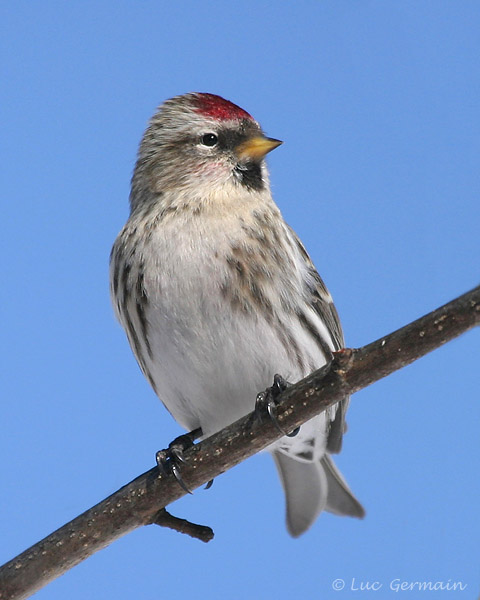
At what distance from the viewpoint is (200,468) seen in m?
2.11

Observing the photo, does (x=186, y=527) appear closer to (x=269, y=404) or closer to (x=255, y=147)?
(x=269, y=404)

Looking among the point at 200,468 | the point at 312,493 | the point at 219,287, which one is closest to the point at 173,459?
the point at 200,468

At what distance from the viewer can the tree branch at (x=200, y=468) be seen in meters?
1.78

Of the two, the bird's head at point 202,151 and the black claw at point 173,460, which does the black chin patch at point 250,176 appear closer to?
the bird's head at point 202,151

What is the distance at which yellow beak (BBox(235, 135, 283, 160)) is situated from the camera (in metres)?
2.70

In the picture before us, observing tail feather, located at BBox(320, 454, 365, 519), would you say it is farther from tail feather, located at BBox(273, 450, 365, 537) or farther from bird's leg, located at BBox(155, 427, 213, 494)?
bird's leg, located at BBox(155, 427, 213, 494)

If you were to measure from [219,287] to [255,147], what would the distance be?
589 millimetres

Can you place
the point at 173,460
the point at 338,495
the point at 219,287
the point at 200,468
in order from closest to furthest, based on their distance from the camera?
the point at 200,468
the point at 173,460
the point at 219,287
the point at 338,495

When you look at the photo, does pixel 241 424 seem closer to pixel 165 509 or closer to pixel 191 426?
pixel 165 509

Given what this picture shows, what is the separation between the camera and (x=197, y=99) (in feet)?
9.62

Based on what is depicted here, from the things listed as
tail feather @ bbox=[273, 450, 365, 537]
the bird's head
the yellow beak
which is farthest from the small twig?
the yellow beak

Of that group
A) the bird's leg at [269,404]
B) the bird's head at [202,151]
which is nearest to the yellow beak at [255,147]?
the bird's head at [202,151]

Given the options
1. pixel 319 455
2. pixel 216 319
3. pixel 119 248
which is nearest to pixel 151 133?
pixel 119 248

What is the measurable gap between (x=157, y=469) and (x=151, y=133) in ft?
4.56
